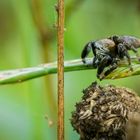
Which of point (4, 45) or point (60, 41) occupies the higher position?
point (4, 45)

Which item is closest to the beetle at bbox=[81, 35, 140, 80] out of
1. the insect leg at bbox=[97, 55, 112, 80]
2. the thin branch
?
the insect leg at bbox=[97, 55, 112, 80]

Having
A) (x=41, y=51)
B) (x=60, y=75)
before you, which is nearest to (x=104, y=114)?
(x=60, y=75)

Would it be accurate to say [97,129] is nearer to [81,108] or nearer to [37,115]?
[81,108]

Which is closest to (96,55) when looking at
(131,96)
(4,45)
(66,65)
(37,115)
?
(66,65)

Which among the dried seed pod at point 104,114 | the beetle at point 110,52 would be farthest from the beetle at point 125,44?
the dried seed pod at point 104,114

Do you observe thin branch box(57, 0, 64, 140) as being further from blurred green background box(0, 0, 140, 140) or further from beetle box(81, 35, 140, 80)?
blurred green background box(0, 0, 140, 140)

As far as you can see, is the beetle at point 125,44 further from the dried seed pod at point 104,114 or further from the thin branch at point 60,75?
the thin branch at point 60,75

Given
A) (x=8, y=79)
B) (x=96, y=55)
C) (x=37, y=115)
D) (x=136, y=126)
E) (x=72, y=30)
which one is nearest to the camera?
(x=136, y=126)
